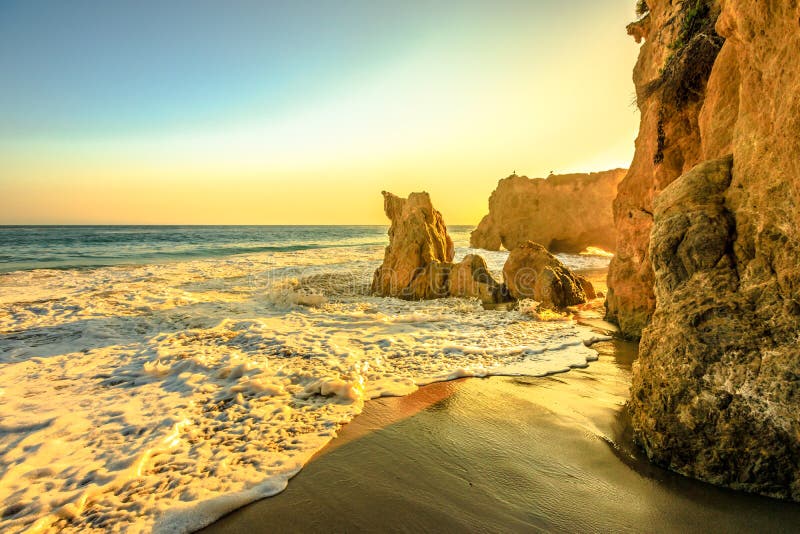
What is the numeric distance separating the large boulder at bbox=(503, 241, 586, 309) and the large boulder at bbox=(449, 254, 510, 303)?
0.42 meters

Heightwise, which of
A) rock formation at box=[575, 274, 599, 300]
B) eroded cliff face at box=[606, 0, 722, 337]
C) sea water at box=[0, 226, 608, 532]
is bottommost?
sea water at box=[0, 226, 608, 532]

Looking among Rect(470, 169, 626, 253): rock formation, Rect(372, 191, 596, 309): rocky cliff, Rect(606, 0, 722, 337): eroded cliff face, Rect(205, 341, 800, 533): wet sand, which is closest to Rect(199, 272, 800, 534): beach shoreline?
Rect(205, 341, 800, 533): wet sand

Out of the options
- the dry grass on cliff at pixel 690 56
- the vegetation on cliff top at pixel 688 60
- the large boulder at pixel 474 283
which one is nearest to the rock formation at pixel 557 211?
the large boulder at pixel 474 283

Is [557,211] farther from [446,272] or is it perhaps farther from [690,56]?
[690,56]

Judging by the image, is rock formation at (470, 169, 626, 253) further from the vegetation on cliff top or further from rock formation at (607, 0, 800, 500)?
rock formation at (607, 0, 800, 500)

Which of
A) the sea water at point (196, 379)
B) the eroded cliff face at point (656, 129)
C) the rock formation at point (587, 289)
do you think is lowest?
the sea water at point (196, 379)

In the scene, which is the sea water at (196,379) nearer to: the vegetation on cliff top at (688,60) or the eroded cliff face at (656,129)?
the eroded cliff face at (656,129)

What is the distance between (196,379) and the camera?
15.1 feet

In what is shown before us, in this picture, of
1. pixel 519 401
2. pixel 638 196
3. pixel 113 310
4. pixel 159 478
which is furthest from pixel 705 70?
pixel 113 310

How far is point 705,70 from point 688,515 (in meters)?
5.43

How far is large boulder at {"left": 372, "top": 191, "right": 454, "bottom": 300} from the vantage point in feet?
33.4

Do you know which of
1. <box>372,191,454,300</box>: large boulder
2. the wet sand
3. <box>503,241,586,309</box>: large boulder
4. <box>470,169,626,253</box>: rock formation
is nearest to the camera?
the wet sand

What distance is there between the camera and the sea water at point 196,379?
2.64 meters

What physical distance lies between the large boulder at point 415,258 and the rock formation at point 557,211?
17.2 meters
